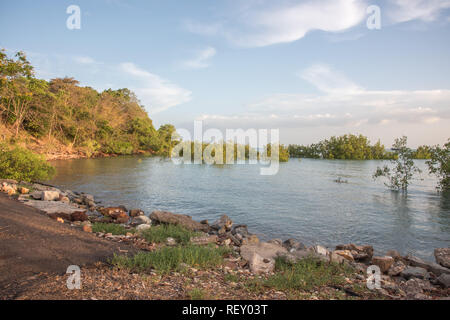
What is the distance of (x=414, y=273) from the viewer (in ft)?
18.3

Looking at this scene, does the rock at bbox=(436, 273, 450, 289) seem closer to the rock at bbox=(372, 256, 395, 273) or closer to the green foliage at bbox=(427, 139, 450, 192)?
the rock at bbox=(372, 256, 395, 273)

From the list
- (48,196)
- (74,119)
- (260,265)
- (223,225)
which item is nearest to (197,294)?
(260,265)

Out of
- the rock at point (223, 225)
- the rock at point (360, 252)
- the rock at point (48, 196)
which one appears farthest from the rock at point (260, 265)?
the rock at point (48, 196)

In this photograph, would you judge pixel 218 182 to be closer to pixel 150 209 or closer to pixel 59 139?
pixel 150 209

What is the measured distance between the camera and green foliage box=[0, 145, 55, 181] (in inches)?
518

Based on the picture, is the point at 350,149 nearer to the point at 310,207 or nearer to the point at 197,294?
the point at 310,207

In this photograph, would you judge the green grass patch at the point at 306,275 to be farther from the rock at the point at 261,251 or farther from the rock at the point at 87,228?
the rock at the point at 87,228

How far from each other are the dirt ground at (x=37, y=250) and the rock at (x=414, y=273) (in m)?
5.82

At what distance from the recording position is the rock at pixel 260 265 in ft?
16.3

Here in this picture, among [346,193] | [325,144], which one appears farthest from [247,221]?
[325,144]

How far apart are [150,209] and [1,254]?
8.11 m

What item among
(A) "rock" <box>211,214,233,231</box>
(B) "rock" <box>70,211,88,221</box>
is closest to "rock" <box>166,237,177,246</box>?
(A) "rock" <box>211,214,233,231</box>

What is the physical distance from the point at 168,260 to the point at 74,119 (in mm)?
41754

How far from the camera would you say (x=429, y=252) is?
27.1 ft
